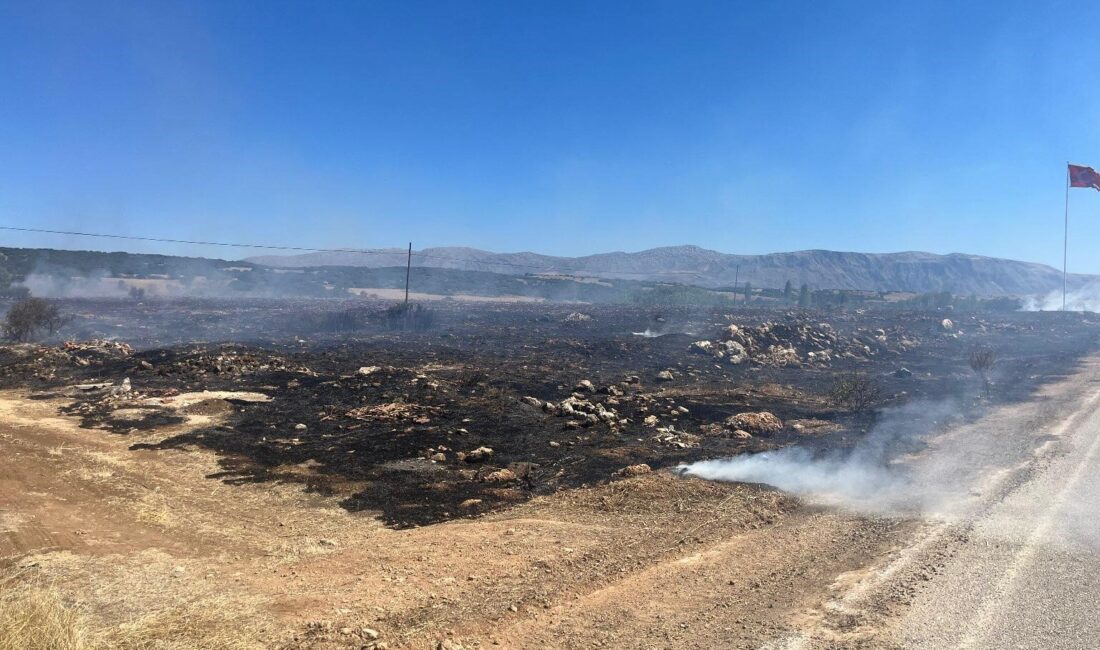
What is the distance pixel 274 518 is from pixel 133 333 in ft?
116

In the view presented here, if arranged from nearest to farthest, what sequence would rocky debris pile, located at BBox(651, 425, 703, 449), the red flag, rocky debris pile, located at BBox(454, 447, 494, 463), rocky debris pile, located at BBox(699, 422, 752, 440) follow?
rocky debris pile, located at BBox(454, 447, 494, 463) → rocky debris pile, located at BBox(651, 425, 703, 449) → rocky debris pile, located at BBox(699, 422, 752, 440) → the red flag

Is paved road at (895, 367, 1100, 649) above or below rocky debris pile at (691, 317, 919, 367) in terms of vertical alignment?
below

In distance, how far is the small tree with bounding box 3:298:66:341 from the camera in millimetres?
28737

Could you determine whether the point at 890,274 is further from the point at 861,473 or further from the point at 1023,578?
Result: the point at 1023,578

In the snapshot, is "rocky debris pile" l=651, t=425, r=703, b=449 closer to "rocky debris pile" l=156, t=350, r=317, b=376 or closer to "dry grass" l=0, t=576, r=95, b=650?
"dry grass" l=0, t=576, r=95, b=650

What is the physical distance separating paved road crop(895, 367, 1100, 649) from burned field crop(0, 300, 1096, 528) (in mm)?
3957

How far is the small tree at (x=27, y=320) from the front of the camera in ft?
94.3

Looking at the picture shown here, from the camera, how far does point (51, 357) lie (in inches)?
862

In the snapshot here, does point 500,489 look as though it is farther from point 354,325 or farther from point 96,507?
point 354,325

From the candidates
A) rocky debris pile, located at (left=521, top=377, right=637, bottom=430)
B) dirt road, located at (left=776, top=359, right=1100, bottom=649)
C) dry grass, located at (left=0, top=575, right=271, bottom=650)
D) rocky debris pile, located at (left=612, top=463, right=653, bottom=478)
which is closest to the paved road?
dirt road, located at (left=776, top=359, right=1100, bottom=649)

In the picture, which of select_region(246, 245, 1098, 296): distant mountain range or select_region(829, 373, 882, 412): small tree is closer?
select_region(829, 373, 882, 412): small tree

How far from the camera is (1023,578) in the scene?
6695mm

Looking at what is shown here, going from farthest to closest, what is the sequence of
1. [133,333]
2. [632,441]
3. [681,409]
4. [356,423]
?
[133,333] → [681,409] → [356,423] → [632,441]

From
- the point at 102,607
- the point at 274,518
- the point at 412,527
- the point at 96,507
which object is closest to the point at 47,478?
the point at 96,507
